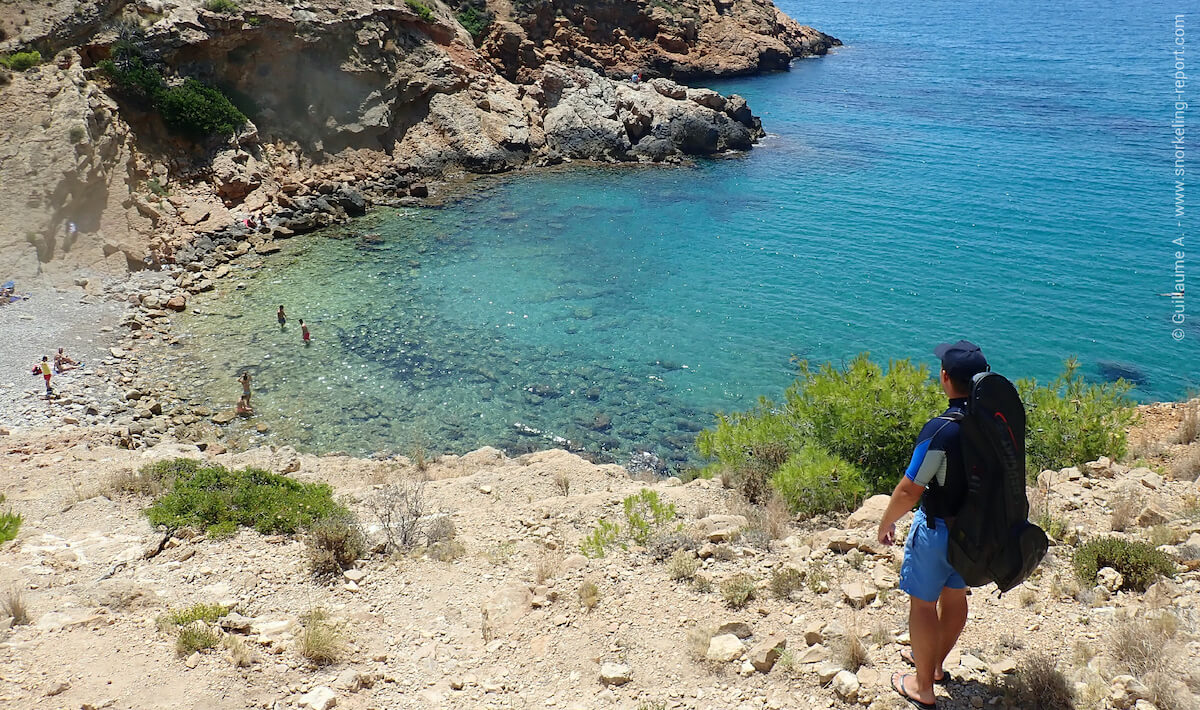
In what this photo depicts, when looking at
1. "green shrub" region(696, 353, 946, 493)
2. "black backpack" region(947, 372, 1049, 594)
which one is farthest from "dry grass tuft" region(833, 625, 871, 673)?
"green shrub" region(696, 353, 946, 493)

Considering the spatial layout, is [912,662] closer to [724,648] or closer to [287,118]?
[724,648]

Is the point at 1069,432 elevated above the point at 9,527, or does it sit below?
above

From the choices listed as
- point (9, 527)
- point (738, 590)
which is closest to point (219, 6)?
point (9, 527)

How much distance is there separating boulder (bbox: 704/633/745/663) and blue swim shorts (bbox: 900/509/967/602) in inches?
73.7

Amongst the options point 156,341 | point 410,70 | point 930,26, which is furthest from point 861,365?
point 930,26

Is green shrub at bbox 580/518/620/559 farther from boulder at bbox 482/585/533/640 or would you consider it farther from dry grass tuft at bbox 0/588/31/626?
dry grass tuft at bbox 0/588/31/626

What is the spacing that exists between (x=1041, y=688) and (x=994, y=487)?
170cm

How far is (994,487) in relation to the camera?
4984 mm

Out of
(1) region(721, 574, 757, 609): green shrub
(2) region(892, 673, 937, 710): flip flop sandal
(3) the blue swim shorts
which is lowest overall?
(1) region(721, 574, 757, 609): green shrub

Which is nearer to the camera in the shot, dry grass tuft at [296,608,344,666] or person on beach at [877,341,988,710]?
person on beach at [877,341,988,710]

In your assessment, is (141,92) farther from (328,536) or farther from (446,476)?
(328,536)

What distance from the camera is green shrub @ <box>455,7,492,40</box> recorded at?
1843 inches

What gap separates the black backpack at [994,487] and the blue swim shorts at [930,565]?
0.57ft

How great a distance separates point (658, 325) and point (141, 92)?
22.6m
